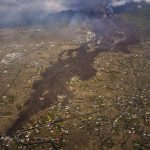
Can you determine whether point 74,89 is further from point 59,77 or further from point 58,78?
point 59,77

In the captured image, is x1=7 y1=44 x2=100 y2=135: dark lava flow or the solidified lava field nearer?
the solidified lava field

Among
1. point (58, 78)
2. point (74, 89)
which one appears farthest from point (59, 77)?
point (74, 89)

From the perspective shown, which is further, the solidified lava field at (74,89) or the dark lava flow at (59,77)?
the dark lava flow at (59,77)

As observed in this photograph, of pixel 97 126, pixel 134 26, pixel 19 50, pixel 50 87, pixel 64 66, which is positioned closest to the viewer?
pixel 97 126

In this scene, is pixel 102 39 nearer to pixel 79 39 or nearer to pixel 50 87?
pixel 79 39

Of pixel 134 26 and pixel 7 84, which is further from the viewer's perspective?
pixel 134 26

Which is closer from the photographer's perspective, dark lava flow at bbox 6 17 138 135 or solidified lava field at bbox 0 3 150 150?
solidified lava field at bbox 0 3 150 150

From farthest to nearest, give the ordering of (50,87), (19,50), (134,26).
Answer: (134,26)
(19,50)
(50,87)

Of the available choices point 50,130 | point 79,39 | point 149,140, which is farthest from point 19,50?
point 149,140
